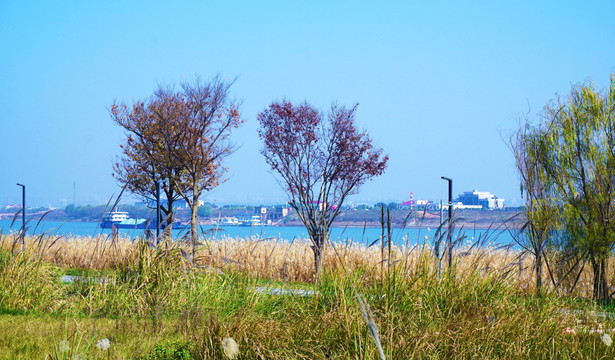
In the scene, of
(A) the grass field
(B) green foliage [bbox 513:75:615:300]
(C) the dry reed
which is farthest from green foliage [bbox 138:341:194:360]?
(B) green foliage [bbox 513:75:615:300]

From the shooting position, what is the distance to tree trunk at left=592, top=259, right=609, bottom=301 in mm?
10484

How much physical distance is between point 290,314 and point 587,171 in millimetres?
7629

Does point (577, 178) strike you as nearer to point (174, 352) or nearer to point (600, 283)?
point (600, 283)

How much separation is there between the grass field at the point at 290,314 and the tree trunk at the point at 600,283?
16.7 feet

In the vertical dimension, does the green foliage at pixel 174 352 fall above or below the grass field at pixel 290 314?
below

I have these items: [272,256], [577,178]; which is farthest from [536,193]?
[272,256]

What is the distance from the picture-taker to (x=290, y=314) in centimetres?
511

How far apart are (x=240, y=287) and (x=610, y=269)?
8266 mm

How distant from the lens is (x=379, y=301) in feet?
15.8

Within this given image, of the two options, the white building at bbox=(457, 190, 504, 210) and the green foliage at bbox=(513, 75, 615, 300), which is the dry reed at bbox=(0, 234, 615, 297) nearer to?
the green foliage at bbox=(513, 75, 615, 300)

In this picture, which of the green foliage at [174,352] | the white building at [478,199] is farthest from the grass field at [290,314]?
the white building at [478,199]

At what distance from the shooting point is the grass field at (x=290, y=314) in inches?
162

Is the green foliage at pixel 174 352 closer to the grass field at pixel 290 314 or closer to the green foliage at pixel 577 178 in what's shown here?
the grass field at pixel 290 314

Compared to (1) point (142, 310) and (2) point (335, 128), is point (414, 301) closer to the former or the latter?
(1) point (142, 310)
